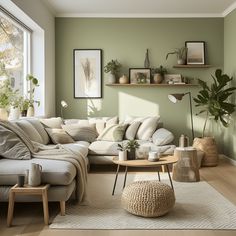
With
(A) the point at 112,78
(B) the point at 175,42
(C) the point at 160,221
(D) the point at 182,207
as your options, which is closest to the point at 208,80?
(B) the point at 175,42

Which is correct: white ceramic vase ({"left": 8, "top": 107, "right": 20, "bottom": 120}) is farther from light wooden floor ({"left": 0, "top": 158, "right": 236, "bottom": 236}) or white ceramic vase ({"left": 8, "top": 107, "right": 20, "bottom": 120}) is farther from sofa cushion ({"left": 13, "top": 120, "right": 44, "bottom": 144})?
light wooden floor ({"left": 0, "top": 158, "right": 236, "bottom": 236})

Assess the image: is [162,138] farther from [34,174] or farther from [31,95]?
[34,174]

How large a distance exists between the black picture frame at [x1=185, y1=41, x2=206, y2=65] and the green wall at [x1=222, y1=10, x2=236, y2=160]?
405mm

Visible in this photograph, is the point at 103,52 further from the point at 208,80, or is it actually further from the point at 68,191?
the point at 68,191

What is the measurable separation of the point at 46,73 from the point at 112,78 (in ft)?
3.94

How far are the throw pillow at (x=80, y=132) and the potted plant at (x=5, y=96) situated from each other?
3.60 feet

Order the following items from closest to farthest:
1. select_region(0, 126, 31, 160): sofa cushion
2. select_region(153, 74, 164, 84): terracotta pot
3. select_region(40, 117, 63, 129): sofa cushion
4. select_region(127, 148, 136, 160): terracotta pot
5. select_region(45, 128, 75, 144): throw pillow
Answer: select_region(0, 126, 31, 160): sofa cushion → select_region(127, 148, 136, 160): terracotta pot → select_region(45, 128, 75, 144): throw pillow → select_region(40, 117, 63, 129): sofa cushion → select_region(153, 74, 164, 84): terracotta pot

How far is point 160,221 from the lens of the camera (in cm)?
312

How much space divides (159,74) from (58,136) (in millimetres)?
2354

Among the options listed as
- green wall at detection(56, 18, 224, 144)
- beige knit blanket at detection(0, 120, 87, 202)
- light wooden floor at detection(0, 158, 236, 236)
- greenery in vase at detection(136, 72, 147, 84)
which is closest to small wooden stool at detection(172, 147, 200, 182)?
light wooden floor at detection(0, 158, 236, 236)

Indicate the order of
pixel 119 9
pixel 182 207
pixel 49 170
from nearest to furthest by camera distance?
pixel 49 170 → pixel 182 207 → pixel 119 9

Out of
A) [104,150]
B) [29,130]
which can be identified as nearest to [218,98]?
[104,150]

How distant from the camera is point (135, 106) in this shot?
264 inches

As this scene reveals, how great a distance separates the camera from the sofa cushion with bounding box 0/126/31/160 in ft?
11.6
